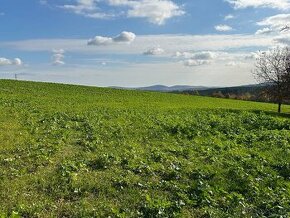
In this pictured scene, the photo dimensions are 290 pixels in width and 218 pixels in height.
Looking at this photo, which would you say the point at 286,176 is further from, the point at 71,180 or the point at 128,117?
the point at 128,117

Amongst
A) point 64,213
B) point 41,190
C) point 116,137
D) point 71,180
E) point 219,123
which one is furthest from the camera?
point 219,123

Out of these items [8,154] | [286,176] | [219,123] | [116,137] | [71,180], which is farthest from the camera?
[219,123]

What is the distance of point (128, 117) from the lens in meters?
33.9

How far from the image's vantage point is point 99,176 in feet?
47.1

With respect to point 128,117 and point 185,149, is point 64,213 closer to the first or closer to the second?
point 185,149

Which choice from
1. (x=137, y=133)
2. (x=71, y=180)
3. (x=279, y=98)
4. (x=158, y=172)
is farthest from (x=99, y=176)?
(x=279, y=98)

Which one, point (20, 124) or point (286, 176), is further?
point (20, 124)

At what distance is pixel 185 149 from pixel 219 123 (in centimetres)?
1186

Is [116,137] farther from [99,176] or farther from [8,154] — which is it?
[99,176]

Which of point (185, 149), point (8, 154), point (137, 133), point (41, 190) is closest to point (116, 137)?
point (137, 133)

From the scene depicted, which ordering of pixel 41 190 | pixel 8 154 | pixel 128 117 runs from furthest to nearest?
pixel 128 117, pixel 8 154, pixel 41 190

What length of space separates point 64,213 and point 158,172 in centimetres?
506

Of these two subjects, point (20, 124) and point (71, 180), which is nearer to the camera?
point (71, 180)

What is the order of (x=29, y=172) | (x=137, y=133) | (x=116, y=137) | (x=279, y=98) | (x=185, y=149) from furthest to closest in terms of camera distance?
(x=279, y=98)
(x=137, y=133)
(x=116, y=137)
(x=185, y=149)
(x=29, y=172)
